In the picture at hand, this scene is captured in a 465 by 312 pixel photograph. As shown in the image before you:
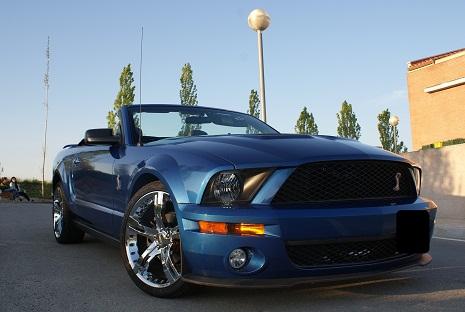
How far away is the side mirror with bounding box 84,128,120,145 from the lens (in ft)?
15.3

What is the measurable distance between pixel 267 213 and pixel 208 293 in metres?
0.83

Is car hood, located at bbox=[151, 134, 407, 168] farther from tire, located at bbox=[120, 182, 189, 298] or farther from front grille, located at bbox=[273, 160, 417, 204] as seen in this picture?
tire, located at bbox=[120, 182, 189, 298]

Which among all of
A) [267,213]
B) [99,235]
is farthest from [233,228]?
[99,235]

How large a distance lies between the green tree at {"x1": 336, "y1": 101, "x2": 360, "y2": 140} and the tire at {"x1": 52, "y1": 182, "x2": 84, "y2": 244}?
50.8 m

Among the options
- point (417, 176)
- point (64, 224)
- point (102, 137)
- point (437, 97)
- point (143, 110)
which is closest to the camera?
point (417, 176)

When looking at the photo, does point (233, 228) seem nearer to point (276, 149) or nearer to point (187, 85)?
point (276, 149)

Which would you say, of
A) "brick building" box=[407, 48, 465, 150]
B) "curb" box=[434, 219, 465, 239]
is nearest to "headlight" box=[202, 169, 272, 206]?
"curb" box=[434, 219, 465, 239]

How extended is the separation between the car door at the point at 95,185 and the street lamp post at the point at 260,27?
6501 millimetres

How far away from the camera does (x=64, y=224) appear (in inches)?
239

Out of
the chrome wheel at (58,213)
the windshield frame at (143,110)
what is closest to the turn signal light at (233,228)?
the windshield frame at (143,110)

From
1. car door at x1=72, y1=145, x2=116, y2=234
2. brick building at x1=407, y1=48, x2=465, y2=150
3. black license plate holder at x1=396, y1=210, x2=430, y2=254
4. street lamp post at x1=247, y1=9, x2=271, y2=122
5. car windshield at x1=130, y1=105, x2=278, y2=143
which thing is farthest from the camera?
brick building at x1=407, y1=48, x2=465, y2=150

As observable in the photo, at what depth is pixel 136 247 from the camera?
12.7 feet

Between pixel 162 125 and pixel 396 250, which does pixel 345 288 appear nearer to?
pixel 396 250

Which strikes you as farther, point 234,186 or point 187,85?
point 187,85
